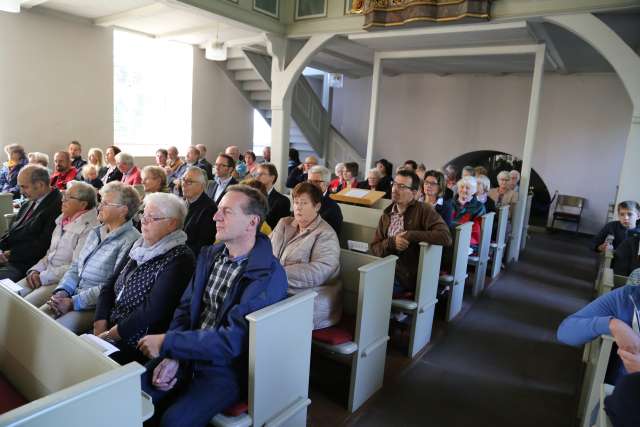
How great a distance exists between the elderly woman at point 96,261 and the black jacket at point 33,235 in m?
0.86

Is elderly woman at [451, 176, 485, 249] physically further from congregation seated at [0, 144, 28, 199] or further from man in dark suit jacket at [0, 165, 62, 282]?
congregation seated at [0, 144, 28, 199]

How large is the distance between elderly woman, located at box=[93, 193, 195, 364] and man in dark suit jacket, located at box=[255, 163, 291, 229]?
1.52m

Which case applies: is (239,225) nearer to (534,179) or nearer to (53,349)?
(53,349)

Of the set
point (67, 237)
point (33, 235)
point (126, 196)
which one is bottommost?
point (33, 235)

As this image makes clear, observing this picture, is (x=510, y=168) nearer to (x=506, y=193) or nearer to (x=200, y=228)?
(x=506, y=193)

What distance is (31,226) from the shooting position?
10.3 feet

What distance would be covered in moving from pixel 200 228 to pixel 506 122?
7497 mm

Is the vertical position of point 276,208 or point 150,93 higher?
point 150,93

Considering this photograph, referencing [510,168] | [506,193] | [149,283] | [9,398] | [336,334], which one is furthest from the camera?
[510,168]

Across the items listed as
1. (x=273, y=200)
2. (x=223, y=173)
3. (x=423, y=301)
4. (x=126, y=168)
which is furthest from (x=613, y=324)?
(x=126, y=168)

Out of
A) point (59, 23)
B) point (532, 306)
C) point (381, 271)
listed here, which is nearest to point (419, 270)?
point (381, 271)

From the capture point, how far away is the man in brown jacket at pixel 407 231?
2.96m

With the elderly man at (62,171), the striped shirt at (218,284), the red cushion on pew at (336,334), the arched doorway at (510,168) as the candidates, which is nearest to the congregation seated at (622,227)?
the red cushion on pew at (336,334)

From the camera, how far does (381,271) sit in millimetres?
2393
